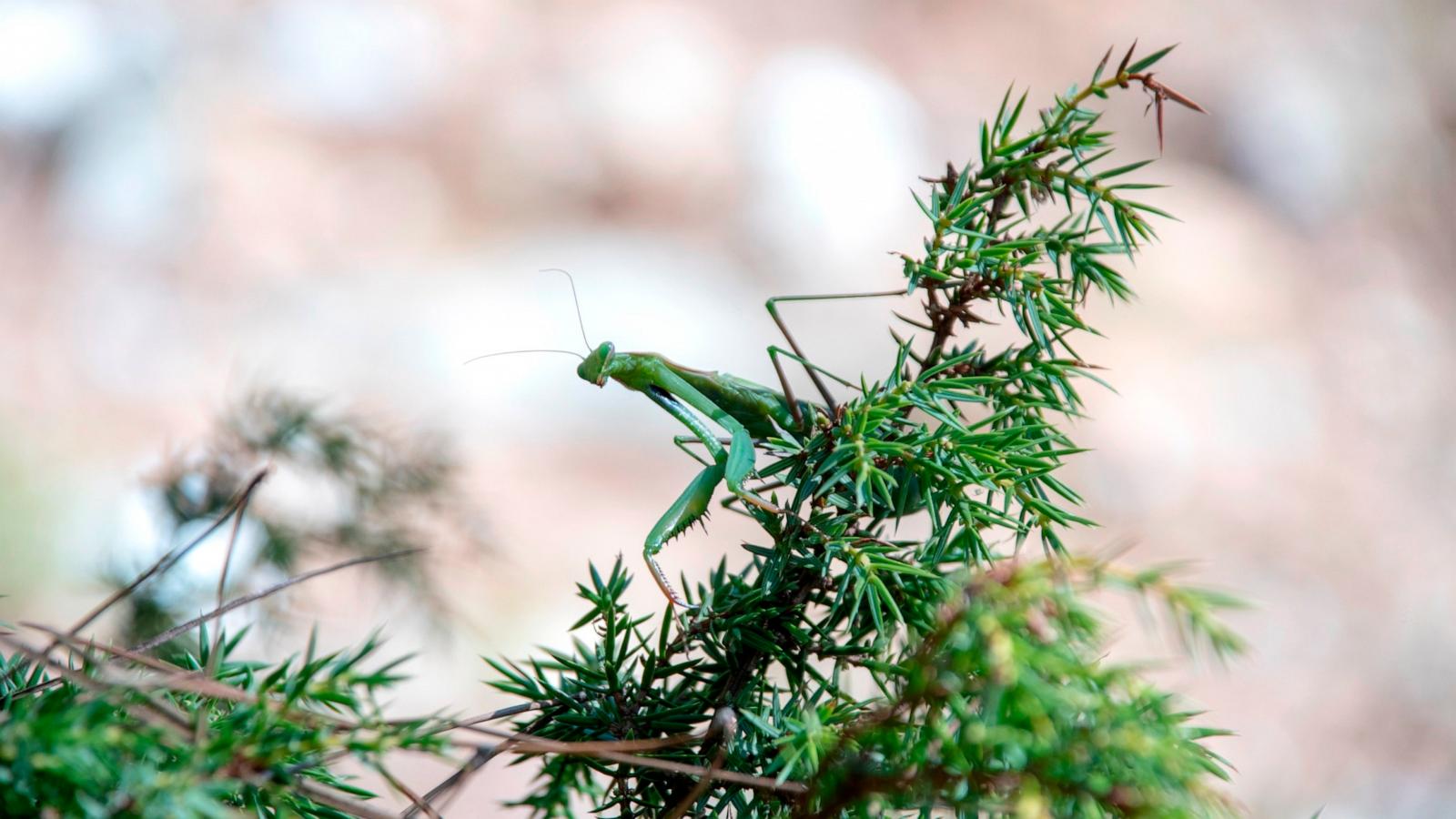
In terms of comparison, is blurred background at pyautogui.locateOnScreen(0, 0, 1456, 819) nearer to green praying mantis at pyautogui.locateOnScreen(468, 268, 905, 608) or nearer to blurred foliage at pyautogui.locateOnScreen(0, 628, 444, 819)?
green praying mantis at pyautogui.locateOnScreen(468, 268, 905, 608)


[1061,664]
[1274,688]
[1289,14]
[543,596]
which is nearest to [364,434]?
[1061,664]

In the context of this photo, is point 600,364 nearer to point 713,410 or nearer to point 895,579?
point 713,410

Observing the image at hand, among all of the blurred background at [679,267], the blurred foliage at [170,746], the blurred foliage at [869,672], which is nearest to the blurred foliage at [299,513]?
the blurred foliage at [869,672]

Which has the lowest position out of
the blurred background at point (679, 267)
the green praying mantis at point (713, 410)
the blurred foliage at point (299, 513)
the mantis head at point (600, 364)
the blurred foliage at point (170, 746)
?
the blurred foliage at point (170, 746)

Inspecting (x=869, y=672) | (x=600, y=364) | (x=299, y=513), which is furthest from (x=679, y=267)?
(x=869, y=672)

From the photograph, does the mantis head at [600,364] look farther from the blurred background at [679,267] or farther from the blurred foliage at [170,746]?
the blurred background at [679,267]

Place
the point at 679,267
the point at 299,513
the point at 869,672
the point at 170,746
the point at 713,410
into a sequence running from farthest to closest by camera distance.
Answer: the point at 679,267 → the point at 299,513 → the point at 713,410 → the point at 869,672 → the point at 170,746
